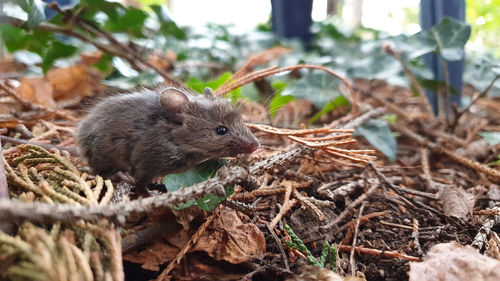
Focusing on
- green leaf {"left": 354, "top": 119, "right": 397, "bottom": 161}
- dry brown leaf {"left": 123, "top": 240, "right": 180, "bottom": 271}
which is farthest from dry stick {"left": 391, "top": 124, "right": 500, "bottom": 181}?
dry brown leaf {"left": 123, "top": 240, "right": 180, "bottom": 271}

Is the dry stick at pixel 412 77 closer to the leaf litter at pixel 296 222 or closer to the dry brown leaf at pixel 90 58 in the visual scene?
the leaf litter at pixel 296 222

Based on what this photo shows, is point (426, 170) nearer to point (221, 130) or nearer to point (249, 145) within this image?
point (249, 145)

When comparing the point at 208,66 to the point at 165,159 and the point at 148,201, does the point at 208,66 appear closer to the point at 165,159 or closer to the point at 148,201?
the point at 165,159

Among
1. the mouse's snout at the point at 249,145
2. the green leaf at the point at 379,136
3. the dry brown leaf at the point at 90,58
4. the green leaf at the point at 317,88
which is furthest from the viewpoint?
the dry brown leaf at the point at 90,58

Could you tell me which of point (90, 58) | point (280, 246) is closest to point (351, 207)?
point (280, 246)

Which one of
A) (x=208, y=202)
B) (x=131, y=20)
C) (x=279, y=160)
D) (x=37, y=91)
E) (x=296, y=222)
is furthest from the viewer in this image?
(x=131, y=20)

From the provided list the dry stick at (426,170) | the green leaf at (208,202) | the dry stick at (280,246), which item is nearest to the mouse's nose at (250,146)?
the dry stick at (280,246)
